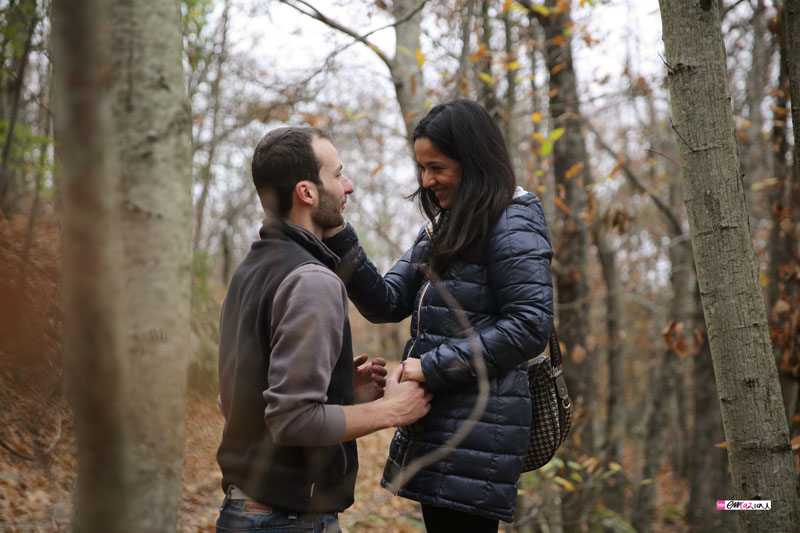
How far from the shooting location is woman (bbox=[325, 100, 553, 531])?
2.11 m

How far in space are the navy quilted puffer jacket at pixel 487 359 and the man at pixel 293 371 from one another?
0.14m

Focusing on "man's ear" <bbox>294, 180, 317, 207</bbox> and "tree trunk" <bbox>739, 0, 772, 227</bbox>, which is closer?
"man's ear" <bbox>294, 180, 317, 207</bbox>

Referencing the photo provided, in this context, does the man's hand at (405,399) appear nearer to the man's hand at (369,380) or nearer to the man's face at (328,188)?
the man's hand at (369,380)

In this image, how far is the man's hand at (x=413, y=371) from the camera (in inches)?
84.1

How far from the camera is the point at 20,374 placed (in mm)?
1197

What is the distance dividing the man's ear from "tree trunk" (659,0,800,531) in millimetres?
1414

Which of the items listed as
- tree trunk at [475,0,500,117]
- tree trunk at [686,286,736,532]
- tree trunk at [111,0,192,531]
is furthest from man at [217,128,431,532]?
tree trunk at [686,286,736,532]

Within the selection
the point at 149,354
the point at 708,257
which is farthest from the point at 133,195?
the point at 708,257

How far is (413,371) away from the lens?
7.02 feet

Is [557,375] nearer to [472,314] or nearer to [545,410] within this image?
[545,410]

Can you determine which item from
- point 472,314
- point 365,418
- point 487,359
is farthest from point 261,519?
point 472,314

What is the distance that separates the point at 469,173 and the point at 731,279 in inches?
41.1

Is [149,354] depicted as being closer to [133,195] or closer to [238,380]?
[133,195]

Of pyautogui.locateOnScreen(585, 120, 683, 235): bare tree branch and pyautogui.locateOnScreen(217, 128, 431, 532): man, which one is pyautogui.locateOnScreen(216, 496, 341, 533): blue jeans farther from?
pyautogui.locateOnScreen(585, 120, 683, 235): bare tree branch
